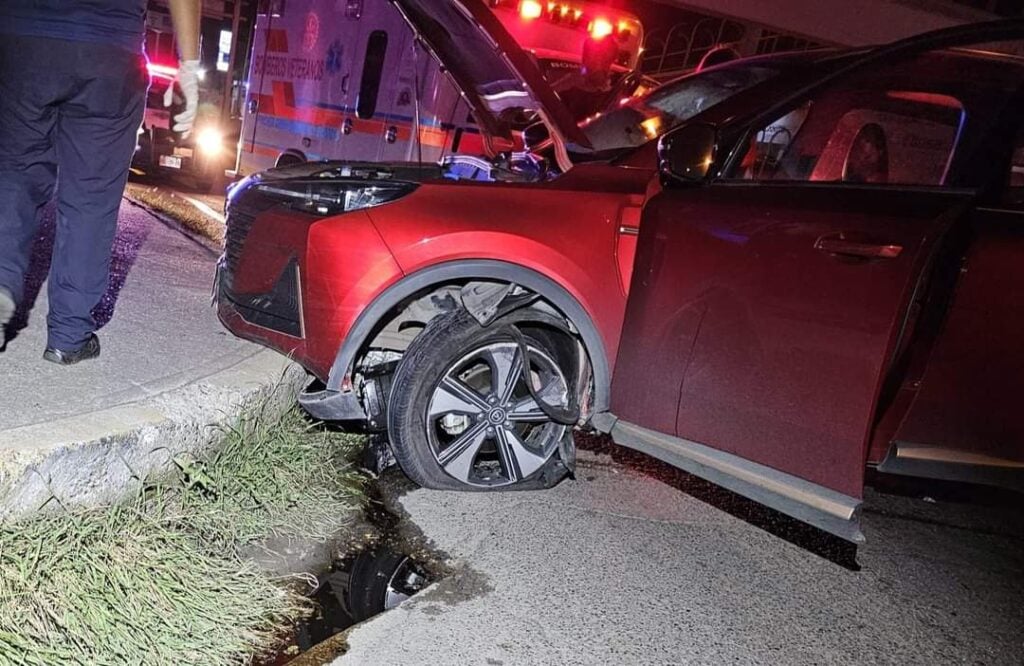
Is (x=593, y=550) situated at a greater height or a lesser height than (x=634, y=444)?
lesser

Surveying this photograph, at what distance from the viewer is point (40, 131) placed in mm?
2992

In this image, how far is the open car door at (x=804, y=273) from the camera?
8.77 feet

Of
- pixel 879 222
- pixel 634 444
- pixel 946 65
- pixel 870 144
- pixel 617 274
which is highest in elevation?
pixel 946 65

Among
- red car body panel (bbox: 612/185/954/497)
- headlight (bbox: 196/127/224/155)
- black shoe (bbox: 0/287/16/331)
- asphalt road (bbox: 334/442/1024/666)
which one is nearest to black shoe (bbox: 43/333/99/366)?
black shoe (bbox: 0/287/16/331)

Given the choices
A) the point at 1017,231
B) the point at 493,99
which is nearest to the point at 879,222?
the point at 1017,231

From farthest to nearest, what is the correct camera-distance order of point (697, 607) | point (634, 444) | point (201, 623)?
point (634, 444), point (697, 607), point (201, 623)

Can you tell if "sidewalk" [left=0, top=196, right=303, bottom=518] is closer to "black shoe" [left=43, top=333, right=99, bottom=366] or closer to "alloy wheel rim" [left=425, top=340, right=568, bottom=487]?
"black shoe" [left=43, top=333, right=99, bottom=366]

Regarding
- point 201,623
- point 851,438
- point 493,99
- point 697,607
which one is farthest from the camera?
point 493,99

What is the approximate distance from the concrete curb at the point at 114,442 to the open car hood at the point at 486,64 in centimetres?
169

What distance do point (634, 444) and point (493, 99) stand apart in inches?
74.1

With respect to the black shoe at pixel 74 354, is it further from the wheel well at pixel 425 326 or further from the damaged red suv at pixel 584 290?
the wheel well at pixel 425 326

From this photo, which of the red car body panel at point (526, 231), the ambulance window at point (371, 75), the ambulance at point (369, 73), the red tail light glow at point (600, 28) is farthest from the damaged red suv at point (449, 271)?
the red tail light glow at point (600, 28)

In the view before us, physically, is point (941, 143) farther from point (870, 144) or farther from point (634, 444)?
point (634, 444)

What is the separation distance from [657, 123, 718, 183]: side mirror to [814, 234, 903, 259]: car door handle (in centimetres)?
51
